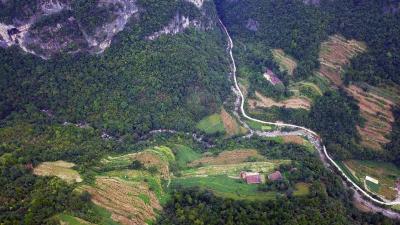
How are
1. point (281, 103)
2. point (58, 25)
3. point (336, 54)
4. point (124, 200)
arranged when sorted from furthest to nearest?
point (336, 54)
point (281, 103)
point (58, 25)
point (124, 200)

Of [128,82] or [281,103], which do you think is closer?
[128,82]

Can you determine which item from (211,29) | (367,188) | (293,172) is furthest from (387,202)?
(211,29)

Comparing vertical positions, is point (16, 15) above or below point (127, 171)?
above

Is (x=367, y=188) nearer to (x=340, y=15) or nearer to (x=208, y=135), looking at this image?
(x=208, y=135)

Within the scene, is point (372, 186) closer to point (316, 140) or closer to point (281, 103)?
point (316, 140)

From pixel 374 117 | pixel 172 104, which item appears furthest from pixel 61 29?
pixel 374 117
